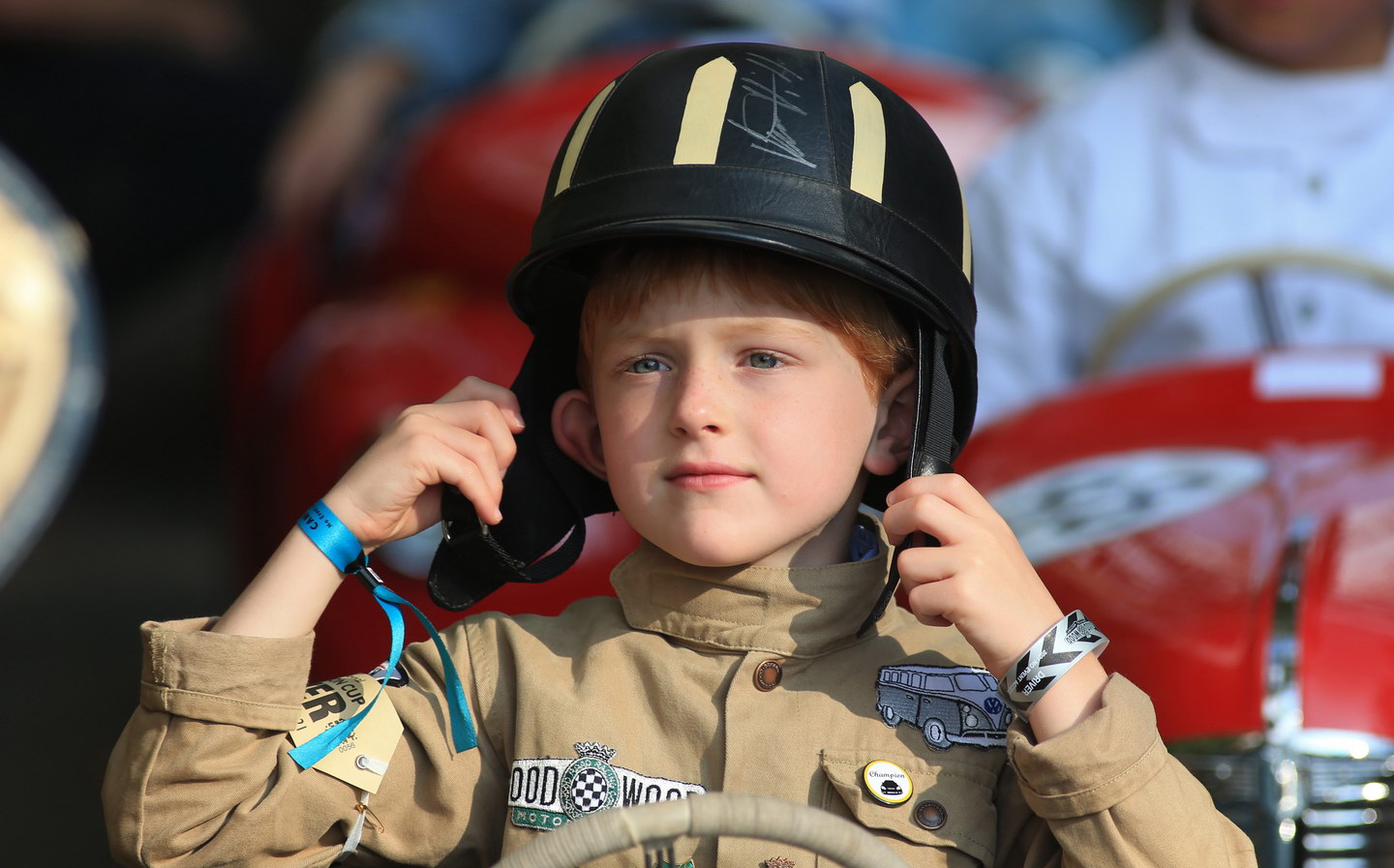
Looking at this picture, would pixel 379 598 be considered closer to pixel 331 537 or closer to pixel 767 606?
pixel 331 537

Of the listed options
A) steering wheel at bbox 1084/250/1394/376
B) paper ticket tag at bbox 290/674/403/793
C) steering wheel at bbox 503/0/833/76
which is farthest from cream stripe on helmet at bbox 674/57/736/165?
steering wheel at bbox 503/0/833/76

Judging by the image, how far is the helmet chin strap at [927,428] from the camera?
1.48 m

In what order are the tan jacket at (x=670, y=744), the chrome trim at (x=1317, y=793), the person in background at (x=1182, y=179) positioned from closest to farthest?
the tan jacket at (x=670, y=744), the chrome trim at (x=1317, y=793), the person in background at (x=1182, y=179)

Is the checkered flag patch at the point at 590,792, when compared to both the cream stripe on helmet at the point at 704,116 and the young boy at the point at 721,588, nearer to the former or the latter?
the young boy at the point at 721,588

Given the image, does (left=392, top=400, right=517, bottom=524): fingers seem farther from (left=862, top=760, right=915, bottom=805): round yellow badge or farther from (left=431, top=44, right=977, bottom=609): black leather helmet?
(left=862, top=760, right=915, bottom=805): round yellow badge

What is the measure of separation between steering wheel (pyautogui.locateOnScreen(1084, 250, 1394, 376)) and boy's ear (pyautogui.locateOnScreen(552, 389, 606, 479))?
3.92ft

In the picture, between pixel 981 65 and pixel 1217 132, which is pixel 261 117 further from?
pixel 1217 132

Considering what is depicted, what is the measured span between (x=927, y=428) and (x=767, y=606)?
0.72 ft

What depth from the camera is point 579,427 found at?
64.6 inches

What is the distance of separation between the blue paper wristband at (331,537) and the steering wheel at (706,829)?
1.34ft

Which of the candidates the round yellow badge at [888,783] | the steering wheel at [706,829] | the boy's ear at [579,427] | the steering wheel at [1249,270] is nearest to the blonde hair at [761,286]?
the boy's ear at [579,427]

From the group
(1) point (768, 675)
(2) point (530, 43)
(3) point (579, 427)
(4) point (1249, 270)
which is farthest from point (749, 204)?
(2) point (530, 43)

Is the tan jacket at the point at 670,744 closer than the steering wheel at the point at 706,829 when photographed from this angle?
No

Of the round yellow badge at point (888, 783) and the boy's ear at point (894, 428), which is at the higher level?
the boy's ear at point (894, 428)
